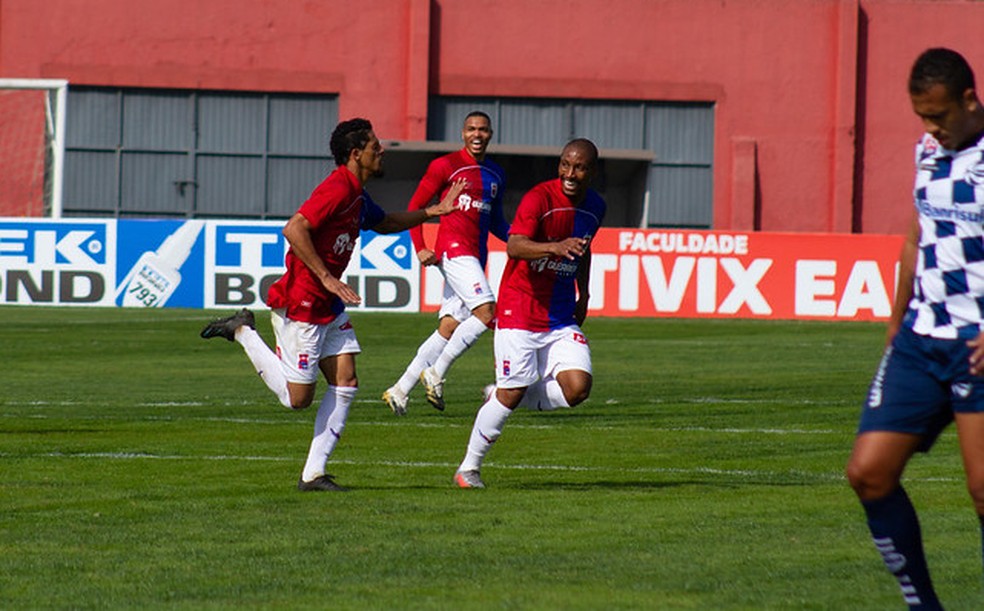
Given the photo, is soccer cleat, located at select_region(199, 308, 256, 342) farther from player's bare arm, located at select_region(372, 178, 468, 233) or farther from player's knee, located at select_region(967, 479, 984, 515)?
player's knee, located at select_region(967, 479, 984, 515)

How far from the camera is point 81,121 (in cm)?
4206

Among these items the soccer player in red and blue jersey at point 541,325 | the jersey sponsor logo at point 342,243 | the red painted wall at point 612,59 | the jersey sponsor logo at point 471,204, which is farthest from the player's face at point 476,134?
the red painted wall at point 612,59

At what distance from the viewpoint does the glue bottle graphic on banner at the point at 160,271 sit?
96.1 ft

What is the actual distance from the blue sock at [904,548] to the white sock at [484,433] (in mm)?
4146

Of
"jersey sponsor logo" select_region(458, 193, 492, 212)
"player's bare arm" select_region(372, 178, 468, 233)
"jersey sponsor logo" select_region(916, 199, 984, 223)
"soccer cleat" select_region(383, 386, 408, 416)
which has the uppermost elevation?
"jersey sponsor logo" select_region(458, 193, 492, 212)

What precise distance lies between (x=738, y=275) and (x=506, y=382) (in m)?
20.0

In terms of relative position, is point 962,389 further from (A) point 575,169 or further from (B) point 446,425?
(B) point 446,425

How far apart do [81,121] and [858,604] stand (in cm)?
3732

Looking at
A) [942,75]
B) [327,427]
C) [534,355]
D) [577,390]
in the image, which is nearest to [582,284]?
[534,355]

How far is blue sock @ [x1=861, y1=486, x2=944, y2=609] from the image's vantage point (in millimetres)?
6207

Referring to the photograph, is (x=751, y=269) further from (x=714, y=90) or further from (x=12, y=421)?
(x=12, y=421)

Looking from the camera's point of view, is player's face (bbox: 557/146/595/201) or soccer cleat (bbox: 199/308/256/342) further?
soccer cleat (bbox: 199/308/256/342)

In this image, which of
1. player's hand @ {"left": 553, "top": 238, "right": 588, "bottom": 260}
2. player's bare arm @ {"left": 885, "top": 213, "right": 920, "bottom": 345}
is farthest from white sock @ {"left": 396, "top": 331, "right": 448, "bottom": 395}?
player's bare arm @ {"left": 885, "top": 213, "right": 920, "bottom": 345}

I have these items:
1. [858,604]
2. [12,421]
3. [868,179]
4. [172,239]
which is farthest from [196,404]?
[868,179]
